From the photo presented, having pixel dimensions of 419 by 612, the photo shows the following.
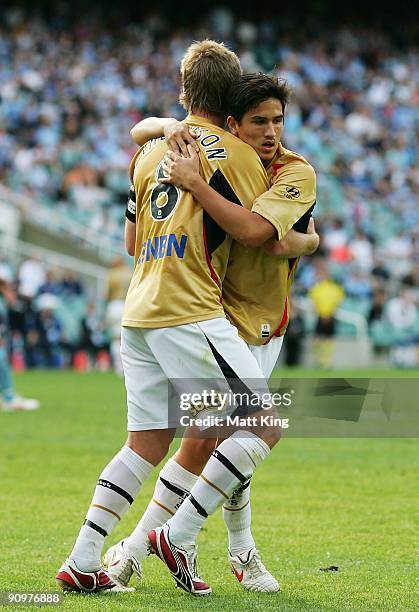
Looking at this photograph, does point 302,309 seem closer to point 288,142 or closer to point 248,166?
point 288,142

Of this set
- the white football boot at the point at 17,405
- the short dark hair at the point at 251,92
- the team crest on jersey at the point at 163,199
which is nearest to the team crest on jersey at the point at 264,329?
the team crest on jersey at the point at 163,199

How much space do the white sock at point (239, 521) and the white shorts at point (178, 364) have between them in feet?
1.95

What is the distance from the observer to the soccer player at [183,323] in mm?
5121

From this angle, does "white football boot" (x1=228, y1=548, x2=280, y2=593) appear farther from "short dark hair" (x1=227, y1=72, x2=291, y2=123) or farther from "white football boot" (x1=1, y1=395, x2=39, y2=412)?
"white football boot" (x1=1, y1=395, x2=39, y2=412)

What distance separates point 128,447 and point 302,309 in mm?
20256

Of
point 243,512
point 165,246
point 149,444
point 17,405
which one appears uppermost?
point 165,246

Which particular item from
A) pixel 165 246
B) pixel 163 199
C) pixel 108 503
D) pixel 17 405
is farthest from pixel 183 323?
pixel 17 405

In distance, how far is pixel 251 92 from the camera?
5203mm

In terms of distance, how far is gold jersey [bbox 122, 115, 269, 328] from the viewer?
16.9 ft

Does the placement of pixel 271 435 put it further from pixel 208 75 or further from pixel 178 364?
pixel 208 75

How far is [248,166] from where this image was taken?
17.1 feet

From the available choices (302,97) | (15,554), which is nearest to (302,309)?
(302,97)

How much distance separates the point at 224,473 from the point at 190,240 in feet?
3.45

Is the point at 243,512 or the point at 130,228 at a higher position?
the point at 130,228
